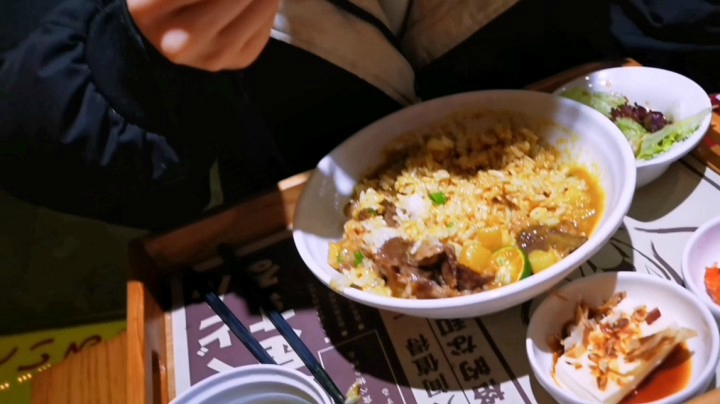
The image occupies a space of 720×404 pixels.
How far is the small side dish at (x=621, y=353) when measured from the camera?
2.70 feet

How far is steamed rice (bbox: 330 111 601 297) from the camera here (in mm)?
1059

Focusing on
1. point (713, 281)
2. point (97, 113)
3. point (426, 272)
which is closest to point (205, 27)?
point (97, 113)

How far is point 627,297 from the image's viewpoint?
935 mm

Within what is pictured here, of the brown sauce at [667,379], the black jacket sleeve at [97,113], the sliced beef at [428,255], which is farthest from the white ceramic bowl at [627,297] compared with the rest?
the black jacket sleeve at [97,113]

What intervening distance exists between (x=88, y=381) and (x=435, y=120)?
912mm

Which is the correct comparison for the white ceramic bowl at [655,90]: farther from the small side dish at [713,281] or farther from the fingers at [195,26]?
the fingers at [195,26]

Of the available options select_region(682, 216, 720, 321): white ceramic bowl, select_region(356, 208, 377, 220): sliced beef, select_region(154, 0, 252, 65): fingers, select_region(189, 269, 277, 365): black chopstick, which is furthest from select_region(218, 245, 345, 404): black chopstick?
select_region(682, 216, 720, 321): white ceramic bowl

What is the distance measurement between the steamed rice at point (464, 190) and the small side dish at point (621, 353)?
148 mm

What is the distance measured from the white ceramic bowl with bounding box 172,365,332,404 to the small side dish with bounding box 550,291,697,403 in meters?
0.37

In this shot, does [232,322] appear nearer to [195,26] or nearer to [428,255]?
[428,255]

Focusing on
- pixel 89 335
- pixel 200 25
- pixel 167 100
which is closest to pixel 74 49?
pixel 167 100

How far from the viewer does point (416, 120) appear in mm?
1267

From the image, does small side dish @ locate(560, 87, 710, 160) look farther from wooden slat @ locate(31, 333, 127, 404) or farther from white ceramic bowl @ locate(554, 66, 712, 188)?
wooden slat @ locate(31, 333, 127, 404)

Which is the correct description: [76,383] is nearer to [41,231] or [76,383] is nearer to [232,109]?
[232,109]
